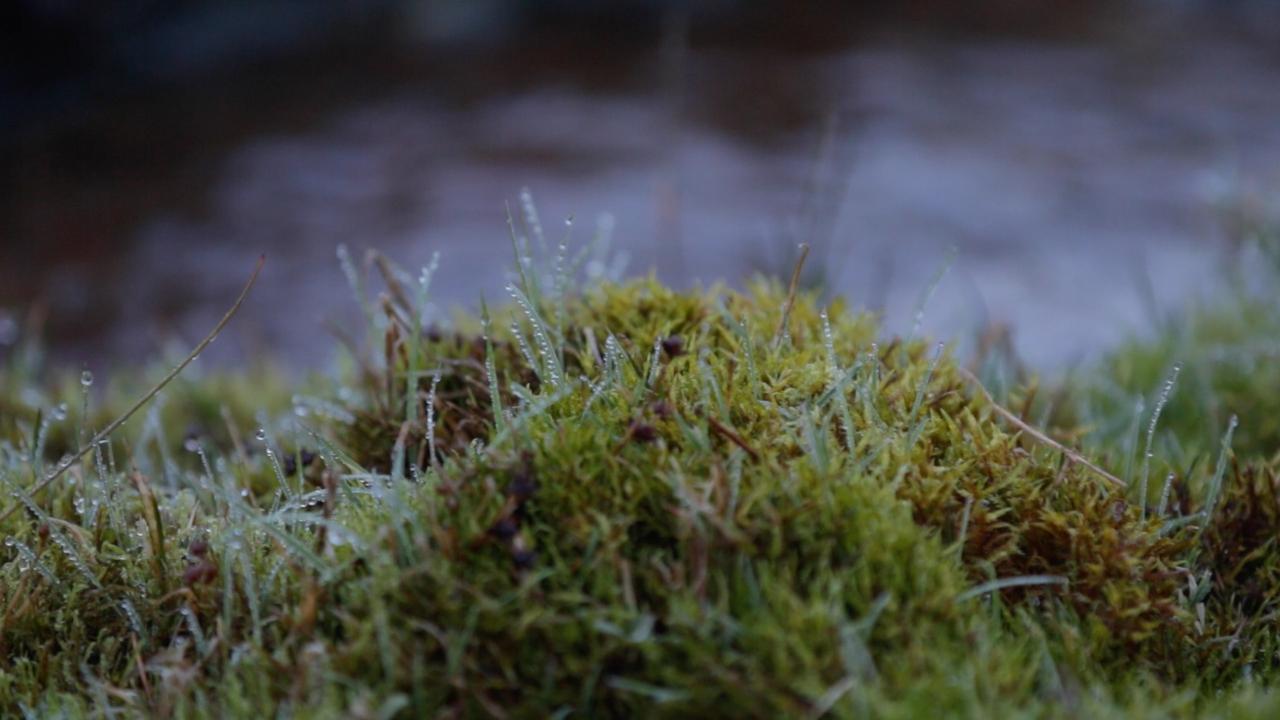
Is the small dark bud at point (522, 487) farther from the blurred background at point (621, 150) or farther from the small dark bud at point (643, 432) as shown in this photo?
the blurred background at point (621, 150)

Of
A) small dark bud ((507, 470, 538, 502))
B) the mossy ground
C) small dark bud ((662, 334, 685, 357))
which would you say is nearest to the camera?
the mossy ground

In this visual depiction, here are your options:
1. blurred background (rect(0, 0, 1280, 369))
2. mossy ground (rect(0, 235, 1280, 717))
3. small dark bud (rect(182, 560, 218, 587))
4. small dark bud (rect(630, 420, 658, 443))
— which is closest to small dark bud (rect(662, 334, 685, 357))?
mossy ground (rect(0, 235, 1280, 717))

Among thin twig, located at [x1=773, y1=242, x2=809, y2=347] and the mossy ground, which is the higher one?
thin twig, located at [x1=773, y1=242, x2=809, y2=347]

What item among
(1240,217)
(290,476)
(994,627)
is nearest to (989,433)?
(994,627)

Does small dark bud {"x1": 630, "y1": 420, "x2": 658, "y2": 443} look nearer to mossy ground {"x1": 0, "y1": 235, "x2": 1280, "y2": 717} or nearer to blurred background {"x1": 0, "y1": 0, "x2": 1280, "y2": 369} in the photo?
mossy ground {"x1": 0, "y1": 235, "x2": 1280, "y2": 717}

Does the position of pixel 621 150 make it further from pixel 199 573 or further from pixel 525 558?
pixel 525 558

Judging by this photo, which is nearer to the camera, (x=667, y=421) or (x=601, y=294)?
(x=667, y=421)

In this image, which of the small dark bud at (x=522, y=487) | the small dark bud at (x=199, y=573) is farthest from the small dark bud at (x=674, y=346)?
the small dark bud at (x=199, y=573)

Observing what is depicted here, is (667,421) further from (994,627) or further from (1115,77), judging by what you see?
(1115,77)

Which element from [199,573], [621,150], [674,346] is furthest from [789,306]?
[621,150]
